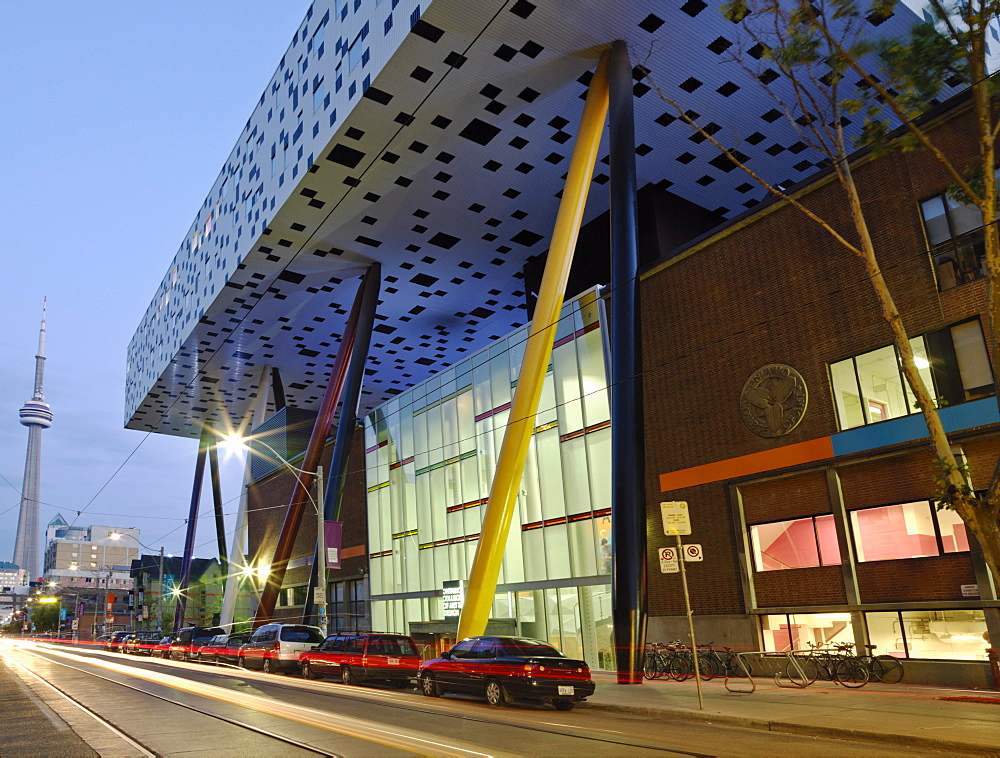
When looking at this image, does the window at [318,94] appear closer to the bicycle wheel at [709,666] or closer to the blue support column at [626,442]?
the blue support column at [626,442]

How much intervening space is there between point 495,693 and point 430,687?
3.08 metres

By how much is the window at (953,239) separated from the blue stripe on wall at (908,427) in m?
2.76

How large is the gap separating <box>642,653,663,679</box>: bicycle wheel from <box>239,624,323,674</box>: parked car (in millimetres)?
11968

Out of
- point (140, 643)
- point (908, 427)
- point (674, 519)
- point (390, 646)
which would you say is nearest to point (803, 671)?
point (908, 427)

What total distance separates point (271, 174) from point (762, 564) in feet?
93.6

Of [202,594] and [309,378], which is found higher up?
[309,378]

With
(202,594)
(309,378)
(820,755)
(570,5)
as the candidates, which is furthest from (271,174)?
(202,594)

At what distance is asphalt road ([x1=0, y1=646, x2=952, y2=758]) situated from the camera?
32.9 ft

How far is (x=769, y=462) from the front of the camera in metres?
20.8

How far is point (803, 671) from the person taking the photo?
18.5 metres

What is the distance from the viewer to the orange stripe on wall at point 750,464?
19.8m

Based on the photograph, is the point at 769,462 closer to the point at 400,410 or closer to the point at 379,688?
the point at 379,688

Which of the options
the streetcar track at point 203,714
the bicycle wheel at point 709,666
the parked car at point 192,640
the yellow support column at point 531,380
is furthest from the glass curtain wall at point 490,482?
the streetcar track at point 203,714

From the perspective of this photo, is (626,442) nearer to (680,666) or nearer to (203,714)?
(680,666)
